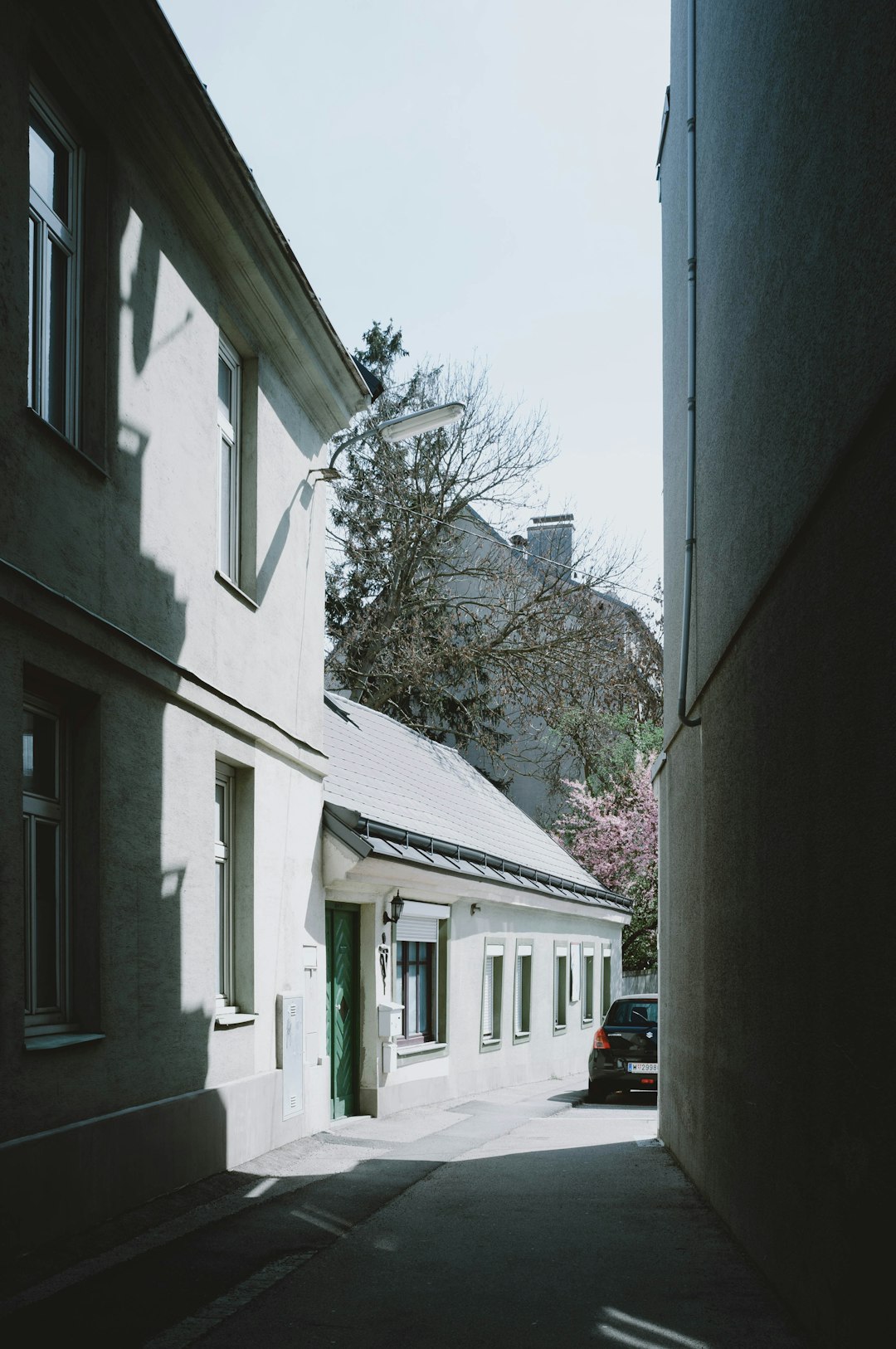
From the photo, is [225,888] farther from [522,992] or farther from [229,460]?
[522,992]

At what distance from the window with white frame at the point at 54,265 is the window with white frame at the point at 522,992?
16.1 metres

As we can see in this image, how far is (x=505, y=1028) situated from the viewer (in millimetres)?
22297

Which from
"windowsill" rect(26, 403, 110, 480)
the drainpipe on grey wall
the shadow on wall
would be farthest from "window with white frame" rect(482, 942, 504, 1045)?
"windowsill" rect(26, 403, 110, 480)

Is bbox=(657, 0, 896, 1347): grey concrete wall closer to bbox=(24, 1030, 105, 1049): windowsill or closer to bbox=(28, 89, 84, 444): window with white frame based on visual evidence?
bbox=(24, 1030, 105, 1049): windowsill

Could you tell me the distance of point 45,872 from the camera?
7.93 m

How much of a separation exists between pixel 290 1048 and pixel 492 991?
9.87m

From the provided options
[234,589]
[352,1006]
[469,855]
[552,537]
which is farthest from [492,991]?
[552,537]

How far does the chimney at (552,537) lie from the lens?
35.1 meters

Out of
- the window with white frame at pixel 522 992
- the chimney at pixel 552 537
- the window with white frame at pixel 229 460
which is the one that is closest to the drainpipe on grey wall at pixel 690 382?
the window with white frame at pixel 229 460

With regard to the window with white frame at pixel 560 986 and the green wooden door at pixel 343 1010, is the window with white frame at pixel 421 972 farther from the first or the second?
the window with white frame at pixel 560 986

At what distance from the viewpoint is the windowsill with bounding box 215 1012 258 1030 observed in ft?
34.4

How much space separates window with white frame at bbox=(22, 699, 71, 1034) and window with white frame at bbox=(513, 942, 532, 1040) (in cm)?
1533

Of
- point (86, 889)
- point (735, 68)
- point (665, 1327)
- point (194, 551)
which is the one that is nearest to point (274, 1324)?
point (665, 1327)

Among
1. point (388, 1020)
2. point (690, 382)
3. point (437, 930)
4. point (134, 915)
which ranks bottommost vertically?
Answer: point (388, 1020)
